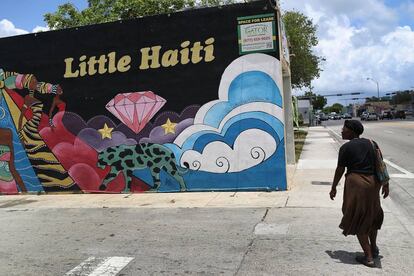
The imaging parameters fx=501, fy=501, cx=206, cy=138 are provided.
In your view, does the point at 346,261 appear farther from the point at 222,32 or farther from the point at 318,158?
the point at 318,158

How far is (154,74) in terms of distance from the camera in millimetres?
11719

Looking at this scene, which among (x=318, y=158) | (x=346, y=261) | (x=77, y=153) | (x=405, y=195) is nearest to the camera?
(x=346, y=261)

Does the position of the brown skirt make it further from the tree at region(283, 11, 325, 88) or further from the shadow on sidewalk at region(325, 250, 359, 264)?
the tree at region(283, 11, 325, 88)

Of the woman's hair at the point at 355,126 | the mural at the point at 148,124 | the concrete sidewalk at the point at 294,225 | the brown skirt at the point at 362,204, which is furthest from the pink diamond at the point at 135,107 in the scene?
the brown skirt at the point at 362,204

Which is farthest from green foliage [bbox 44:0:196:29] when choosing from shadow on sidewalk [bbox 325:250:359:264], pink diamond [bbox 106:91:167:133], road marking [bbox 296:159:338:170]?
shadow on sidewalk [bbox 325:250:359:264]

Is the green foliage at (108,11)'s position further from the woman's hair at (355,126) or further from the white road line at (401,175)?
the woman's hair at (355,126)

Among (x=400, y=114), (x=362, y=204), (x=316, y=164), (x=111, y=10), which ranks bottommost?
(x=400, y=114)

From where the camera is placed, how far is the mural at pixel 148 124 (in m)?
11.1

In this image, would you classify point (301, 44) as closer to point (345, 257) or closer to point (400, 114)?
point (345, 257)

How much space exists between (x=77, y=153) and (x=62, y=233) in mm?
4596

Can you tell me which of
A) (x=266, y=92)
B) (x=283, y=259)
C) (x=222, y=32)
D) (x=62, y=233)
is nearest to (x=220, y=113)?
(x=266, y=92)

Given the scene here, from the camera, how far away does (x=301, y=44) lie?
88.9 feet

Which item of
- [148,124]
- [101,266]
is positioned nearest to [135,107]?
[148,124]

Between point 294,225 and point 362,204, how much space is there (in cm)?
223
